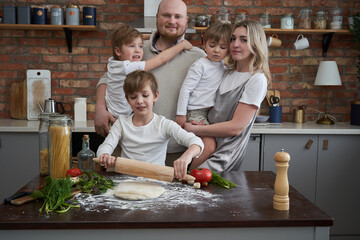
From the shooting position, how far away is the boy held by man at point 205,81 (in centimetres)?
219

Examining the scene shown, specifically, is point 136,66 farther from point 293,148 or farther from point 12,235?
point 293,148

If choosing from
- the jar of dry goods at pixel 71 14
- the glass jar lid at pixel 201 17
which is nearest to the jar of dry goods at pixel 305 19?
the glass jar lid at pixel 201 17

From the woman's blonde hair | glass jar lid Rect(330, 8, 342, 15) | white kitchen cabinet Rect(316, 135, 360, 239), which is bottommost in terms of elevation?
white kitchen cabinet Rect(316, 135, 360, 239)

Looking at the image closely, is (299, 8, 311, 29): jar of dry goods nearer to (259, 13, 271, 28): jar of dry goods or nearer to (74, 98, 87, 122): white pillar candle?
(259, 13, 271, 28): jar of dry goods

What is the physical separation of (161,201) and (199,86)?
0.96 meters

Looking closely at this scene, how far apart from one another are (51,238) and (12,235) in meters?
0.12

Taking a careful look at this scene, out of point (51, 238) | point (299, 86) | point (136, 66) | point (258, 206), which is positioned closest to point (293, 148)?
point (299, 86)

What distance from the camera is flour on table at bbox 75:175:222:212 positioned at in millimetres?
1371

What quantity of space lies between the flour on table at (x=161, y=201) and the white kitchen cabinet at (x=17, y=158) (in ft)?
6.33

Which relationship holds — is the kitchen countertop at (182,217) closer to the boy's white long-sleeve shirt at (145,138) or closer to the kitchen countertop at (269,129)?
the boy's white long-sleeve shirt at (145,138)

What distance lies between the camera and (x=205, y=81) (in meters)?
2.25

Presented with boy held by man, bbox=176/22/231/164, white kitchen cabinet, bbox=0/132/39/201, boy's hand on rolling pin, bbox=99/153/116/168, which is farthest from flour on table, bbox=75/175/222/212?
white kitchen cabinet, bbox=0/132/39/201

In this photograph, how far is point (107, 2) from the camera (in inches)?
151

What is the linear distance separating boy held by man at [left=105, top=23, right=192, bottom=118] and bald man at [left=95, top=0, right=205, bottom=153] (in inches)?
2.5
